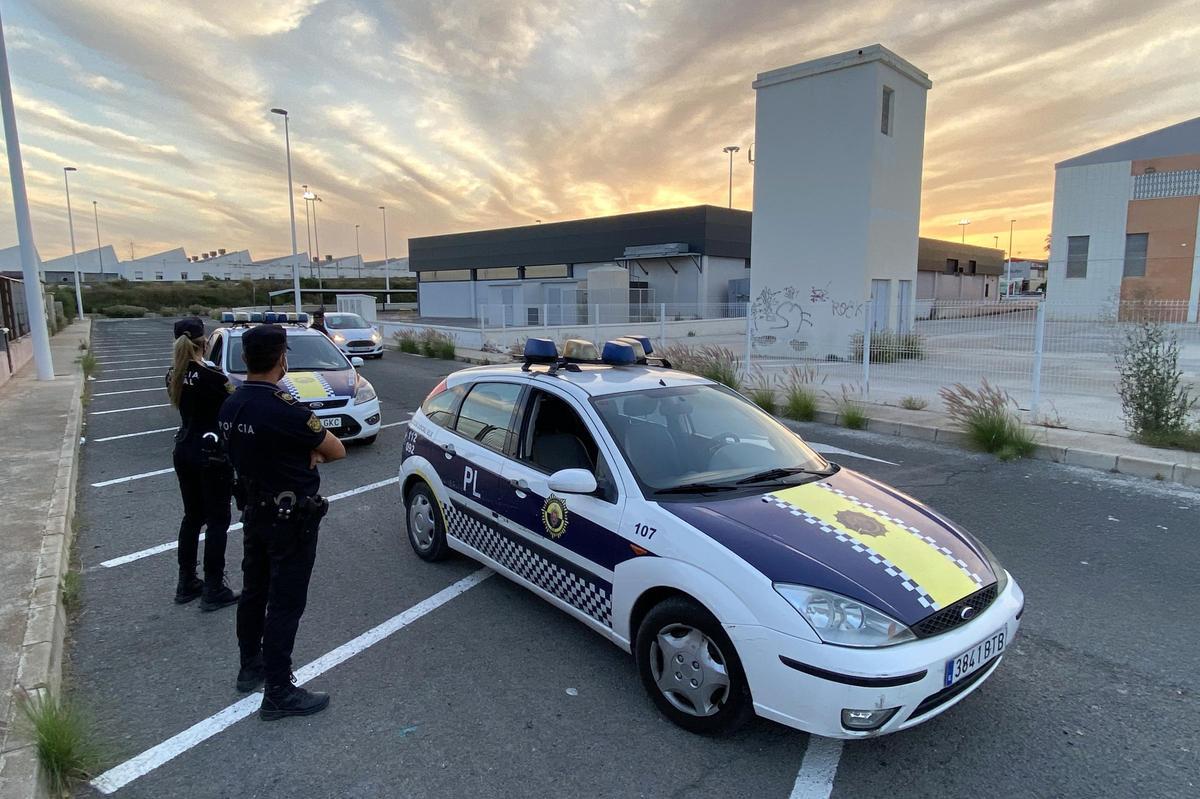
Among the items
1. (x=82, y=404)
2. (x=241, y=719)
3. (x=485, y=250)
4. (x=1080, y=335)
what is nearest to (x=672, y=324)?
(x=1080, y=335)

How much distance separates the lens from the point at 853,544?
2893mm

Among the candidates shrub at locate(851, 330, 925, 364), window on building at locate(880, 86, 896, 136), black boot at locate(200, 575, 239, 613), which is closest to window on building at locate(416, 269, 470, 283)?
window on building at locate(880, 86, 896, 136)

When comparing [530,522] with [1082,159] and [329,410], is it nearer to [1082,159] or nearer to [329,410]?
[329,410]

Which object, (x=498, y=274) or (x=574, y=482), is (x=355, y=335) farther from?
(x=498, y=274)

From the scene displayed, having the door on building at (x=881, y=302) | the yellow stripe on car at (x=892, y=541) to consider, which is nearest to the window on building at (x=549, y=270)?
the door on building at (x=881, y=302)

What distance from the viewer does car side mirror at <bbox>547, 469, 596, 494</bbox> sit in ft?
10.6

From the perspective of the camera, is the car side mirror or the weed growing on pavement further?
the car side mirror

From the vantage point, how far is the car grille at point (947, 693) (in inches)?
101

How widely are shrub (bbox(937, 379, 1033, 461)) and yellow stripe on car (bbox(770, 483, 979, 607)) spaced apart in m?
5.90

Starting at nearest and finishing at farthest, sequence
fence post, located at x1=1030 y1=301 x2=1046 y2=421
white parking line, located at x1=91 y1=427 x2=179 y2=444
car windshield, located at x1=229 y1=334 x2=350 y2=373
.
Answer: car windshield, located at x1=229 y1=334 x2=350 y2=373 < white parking line, located at x1=91 y1=427 x2=179 y2=444 < fence post, located at x1=1030 y1=301 x2=1046 y2=421

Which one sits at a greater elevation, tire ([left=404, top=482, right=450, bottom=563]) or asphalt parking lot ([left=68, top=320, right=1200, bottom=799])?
tire ([left=404, top=482, right=450, bottom=563])

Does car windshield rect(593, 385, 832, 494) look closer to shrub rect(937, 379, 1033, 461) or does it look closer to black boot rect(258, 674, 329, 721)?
black boot rect(258, 674, 329, 721)

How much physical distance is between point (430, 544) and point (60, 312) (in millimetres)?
43431

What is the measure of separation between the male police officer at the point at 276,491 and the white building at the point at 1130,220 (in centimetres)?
3762
